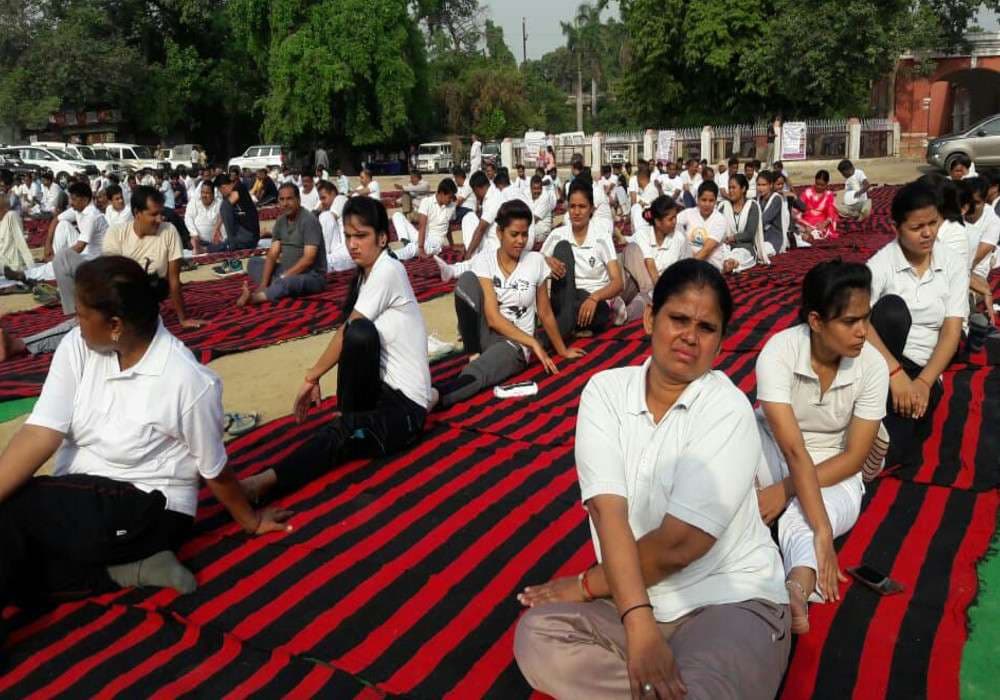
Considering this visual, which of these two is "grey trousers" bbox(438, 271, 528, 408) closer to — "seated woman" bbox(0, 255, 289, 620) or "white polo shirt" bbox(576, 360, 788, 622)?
"seated woman" bbox(0, 255, 289, 620)

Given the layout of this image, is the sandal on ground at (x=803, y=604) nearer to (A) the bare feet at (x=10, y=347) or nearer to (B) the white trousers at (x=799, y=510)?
(B) the white trousers at (x=799, y=510)

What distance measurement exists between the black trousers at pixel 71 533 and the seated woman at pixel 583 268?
349cm

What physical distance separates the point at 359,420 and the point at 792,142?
25235 mm

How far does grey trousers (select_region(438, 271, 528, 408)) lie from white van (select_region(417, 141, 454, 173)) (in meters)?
28.0

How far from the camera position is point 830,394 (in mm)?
2947

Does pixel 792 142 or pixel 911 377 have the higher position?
pixel 792 142

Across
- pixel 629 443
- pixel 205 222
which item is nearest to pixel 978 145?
pixel 205 222

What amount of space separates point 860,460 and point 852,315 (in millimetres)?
554

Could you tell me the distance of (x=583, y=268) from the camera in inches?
243

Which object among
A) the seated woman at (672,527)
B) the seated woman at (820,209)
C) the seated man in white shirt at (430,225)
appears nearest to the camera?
the seated woman at (672,527)

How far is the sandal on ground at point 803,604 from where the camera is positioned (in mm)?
2447

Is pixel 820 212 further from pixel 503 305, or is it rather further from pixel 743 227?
pixel 503 305

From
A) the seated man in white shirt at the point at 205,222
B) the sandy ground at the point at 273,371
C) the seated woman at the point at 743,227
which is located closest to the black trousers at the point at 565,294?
the sandy ground at the point at 273,371

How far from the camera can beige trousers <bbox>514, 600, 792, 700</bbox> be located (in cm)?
195
